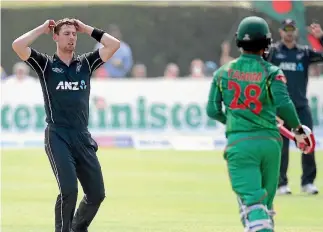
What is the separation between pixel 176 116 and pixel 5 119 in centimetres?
385

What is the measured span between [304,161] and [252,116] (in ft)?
23.9

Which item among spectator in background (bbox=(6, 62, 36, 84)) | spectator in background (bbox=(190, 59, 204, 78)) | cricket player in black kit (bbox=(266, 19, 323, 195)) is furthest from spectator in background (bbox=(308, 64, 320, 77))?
cricket player in black kit (bbox=(266, 19, 323, 195))

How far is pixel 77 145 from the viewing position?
1041 cm

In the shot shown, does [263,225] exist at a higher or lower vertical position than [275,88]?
lower

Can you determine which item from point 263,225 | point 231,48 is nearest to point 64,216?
point 263,225

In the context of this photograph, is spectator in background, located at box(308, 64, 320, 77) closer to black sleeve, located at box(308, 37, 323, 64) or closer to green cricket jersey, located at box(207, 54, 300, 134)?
black sleeve, located at box(308, 37, 323, 64)

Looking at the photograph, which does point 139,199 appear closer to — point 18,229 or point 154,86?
point 18,229

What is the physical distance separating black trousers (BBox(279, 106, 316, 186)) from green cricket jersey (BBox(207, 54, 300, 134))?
6.78 meters

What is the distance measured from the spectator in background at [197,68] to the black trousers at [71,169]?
1576 centimetres

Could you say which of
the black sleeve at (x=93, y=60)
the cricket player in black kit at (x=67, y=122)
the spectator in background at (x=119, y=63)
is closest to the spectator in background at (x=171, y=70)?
the spectator in background at (x=119, y=63)

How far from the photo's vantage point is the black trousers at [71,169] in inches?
405

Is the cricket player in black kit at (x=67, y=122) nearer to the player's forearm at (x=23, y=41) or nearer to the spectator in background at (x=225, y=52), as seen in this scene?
the player's forearm at (x=23, y=41)

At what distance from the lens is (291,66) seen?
52.3 feet

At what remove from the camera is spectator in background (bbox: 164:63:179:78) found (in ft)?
87.2
